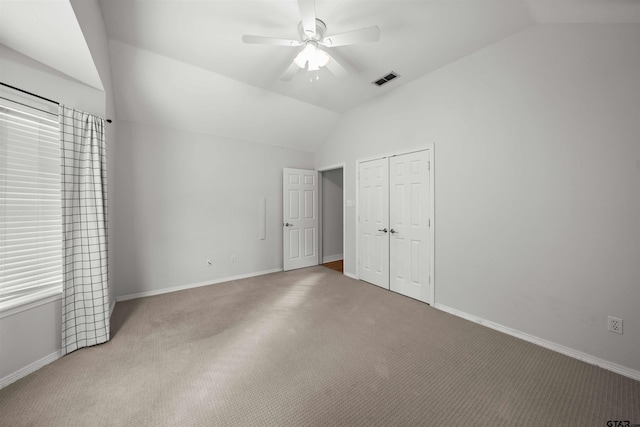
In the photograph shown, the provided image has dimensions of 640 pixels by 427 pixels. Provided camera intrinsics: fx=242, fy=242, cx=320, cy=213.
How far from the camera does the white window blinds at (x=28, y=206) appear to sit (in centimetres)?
179

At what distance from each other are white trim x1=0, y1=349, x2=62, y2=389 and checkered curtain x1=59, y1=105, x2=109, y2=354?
2.4 inches

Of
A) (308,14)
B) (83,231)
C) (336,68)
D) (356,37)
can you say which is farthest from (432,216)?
(83,231)

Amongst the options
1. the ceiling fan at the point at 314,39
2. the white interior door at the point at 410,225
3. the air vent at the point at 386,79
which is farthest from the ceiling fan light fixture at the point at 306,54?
the white interior door at the point at 410,225

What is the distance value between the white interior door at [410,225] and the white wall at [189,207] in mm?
2195

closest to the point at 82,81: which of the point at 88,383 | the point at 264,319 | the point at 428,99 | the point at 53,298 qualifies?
the point at 53,298

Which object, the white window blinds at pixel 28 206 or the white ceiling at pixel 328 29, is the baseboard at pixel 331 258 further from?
the white window blinds at pixel 28 206

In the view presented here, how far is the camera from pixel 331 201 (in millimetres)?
5555

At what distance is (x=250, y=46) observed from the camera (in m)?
2.57

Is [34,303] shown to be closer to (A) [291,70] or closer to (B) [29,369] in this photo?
(B) [29,369]

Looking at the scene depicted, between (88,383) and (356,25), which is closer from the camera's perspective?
(88,383)

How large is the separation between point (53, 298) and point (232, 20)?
2.85 m

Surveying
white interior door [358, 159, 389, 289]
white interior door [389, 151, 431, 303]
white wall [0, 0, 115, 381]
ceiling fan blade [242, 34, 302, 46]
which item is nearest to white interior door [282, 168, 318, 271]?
white interior door [358, 159, 389, 289]

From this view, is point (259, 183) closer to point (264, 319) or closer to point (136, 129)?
point (136, 129)

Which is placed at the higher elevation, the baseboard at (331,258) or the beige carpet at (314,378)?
the baseboard at (331,258)
